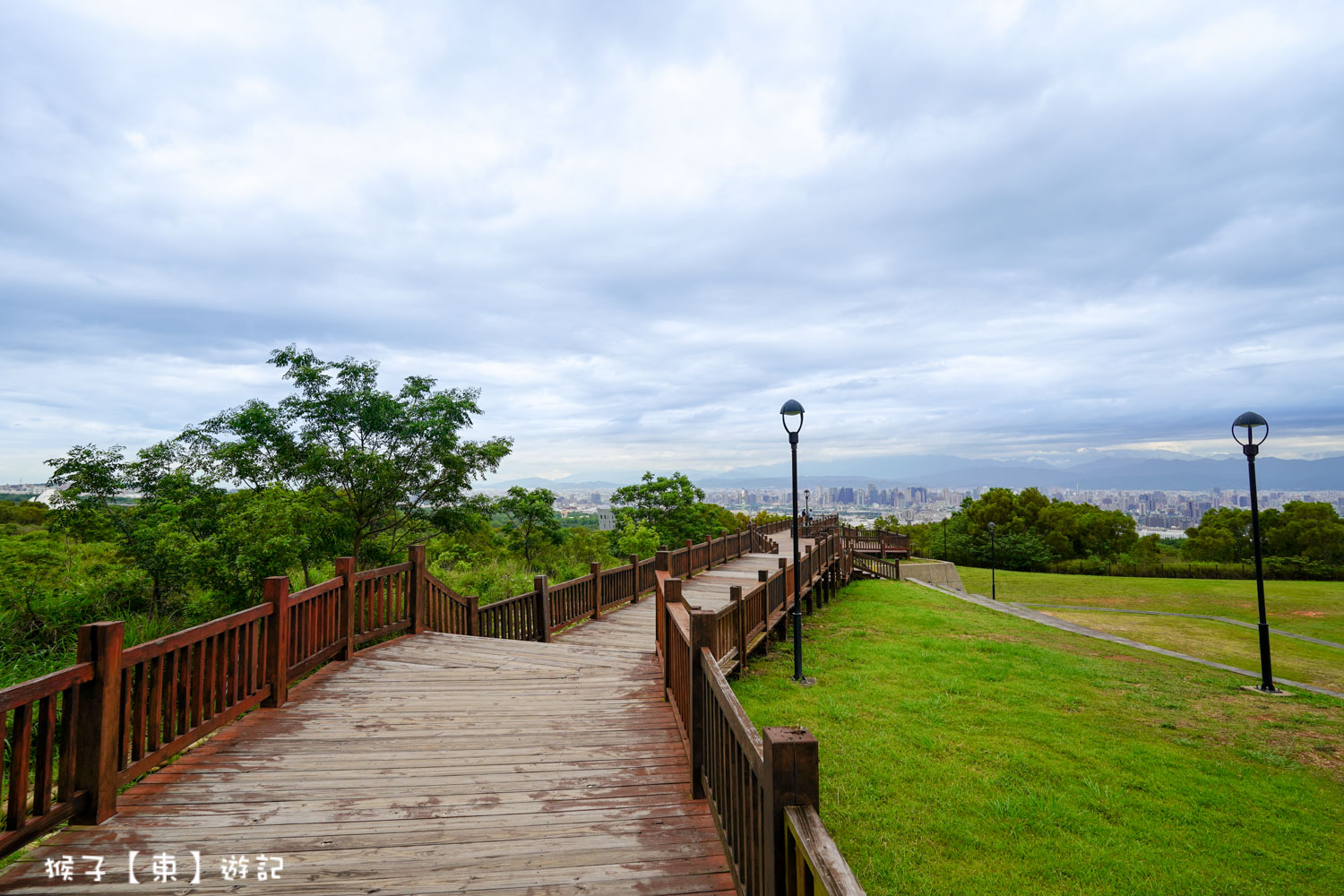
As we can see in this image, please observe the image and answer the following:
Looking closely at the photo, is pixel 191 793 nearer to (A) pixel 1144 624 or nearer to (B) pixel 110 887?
(B) pixel 110 887

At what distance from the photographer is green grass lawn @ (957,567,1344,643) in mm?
19656

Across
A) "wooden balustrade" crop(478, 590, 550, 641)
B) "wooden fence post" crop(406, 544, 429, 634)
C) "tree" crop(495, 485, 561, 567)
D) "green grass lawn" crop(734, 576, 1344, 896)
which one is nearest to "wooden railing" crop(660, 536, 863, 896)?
"green grass lawn" crop(734, 576, 1344, 896)

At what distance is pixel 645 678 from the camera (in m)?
5.92

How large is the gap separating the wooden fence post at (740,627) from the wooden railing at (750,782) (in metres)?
4.02

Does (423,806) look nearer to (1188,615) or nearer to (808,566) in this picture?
(808,566)

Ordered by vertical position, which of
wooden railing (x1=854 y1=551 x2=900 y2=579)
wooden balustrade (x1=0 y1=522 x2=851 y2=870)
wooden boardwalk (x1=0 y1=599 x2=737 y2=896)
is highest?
wooden balustrade (x1=0 y1=522 x2=851 y2=870)

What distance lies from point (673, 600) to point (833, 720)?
→ 4007 millimetres

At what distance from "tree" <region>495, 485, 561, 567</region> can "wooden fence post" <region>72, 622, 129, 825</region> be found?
15.7 metres

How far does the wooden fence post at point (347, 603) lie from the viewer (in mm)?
6251

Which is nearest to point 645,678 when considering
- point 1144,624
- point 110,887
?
point 110,887

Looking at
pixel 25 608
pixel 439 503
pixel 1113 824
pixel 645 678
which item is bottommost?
pixel 1113 824

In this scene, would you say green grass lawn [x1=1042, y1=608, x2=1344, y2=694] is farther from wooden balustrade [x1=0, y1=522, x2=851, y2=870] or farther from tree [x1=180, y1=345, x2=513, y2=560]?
tree [x1=180, y1=345, x2=513, y2=560]

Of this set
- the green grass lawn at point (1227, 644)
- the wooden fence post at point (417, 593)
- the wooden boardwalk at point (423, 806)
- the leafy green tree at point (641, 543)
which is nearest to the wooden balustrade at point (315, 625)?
the wooden boardwalk at point (423, 806)

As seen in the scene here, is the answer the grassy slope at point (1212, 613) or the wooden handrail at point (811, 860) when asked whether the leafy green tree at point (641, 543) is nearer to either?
the grassy slope at point (1212, 613)
